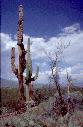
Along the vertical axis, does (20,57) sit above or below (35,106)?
above

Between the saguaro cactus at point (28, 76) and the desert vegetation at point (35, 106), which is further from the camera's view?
the saguaro cactus at point (28, 76)

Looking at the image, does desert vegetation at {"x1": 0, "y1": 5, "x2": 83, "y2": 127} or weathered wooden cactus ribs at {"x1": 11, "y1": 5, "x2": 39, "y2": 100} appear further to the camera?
weathered wooden cactus ribs at {"x1": 11, "y1": 5, "x2": 39, "y2": 100}

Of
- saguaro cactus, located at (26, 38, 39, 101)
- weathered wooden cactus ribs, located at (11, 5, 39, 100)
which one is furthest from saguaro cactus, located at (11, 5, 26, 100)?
saguaro cactus, located at (26, 38, 39, 101)

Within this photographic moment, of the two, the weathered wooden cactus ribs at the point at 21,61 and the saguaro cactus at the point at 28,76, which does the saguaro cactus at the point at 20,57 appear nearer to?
the weathered wooden cactus ribs at the point at 21,61

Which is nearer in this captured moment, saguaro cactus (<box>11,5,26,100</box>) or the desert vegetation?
the desert vegetation

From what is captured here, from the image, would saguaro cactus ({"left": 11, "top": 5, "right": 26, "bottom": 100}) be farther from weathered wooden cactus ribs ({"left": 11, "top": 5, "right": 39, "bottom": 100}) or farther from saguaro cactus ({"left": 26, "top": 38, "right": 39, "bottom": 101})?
saguaro cactus ({"left": 26, "top": 38, "right": 39, "bottom": 101})

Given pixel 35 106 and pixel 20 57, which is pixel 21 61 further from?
pixel 35 106

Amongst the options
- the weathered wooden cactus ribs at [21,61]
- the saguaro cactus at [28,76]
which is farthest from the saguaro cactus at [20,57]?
the saguaro cactus at [28,76]

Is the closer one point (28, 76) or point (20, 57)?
point (20, 57)

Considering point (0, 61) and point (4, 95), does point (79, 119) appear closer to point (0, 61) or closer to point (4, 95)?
point (0, 61)

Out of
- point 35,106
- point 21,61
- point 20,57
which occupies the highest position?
point 20,57

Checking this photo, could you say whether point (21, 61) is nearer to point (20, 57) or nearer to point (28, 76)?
point (20, 57)

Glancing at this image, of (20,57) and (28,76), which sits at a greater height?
(20,57)

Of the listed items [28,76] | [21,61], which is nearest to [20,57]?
[21,61]
